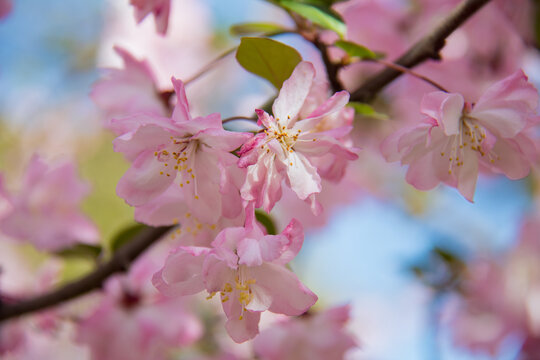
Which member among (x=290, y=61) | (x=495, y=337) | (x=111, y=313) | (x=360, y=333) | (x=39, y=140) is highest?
(x=290, y=61)

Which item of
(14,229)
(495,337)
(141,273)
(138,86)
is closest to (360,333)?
(495,337)

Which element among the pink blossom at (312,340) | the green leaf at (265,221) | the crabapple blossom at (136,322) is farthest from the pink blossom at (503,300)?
the green leaf at (265,221)

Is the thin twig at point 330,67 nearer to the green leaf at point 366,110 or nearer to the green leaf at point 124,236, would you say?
the green leaf at point 366,110

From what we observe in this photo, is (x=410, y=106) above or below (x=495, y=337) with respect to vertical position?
above

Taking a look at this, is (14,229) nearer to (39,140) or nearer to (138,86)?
(138,86)

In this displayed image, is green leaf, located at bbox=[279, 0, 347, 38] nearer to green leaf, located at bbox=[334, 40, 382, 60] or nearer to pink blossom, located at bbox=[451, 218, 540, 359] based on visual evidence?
green leaf, located at bbox=[334, 40, 382, 60]

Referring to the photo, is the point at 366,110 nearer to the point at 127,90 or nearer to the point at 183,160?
the point at 183,160

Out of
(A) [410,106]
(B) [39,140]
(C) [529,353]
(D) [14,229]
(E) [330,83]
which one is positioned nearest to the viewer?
(E) [330,83]
